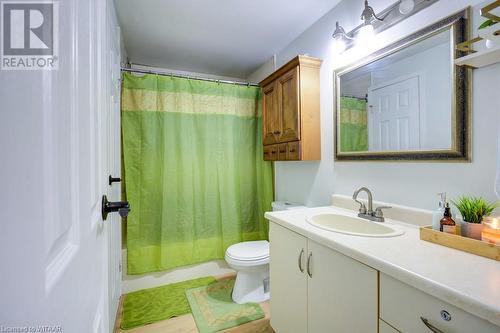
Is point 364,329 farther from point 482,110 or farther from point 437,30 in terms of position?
point 437,30

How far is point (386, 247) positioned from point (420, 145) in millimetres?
630

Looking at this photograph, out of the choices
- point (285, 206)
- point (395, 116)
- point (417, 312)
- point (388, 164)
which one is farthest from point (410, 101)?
point (285, 206)

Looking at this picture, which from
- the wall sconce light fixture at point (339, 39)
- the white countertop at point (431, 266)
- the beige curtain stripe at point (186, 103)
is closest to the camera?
the white countertop at point (431, 266)

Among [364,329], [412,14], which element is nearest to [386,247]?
[364,329]

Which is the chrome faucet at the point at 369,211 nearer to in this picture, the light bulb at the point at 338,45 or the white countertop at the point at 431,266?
the white countertop at the point at 431,266

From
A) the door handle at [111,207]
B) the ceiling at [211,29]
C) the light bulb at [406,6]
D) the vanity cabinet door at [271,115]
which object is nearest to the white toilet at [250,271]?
the vanity cabinet door at [271,115]

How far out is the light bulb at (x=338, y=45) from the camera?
5.56 ft

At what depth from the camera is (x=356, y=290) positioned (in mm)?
910

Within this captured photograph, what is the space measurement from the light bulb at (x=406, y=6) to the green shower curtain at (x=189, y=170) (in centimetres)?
158

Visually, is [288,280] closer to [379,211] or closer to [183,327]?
[379,211]

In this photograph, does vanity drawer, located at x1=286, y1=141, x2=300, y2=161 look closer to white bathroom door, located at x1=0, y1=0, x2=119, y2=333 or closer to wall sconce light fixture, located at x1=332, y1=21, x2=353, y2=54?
wall sconce light fixture, located at x1=332, y1=21, x2=353, y2=54

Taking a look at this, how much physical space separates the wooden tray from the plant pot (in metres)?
0.08

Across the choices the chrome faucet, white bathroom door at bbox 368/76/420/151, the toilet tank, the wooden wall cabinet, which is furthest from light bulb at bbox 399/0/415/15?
the toilet tank

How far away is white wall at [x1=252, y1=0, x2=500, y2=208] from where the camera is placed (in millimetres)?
988
